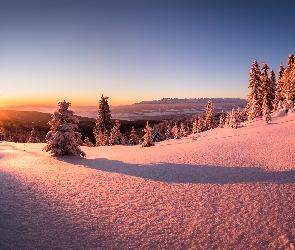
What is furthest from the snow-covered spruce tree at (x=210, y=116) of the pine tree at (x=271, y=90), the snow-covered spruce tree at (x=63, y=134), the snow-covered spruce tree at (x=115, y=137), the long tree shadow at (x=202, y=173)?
the long tree shadow at (x=202, y=173)

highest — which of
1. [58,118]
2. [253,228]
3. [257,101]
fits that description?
[257,101]

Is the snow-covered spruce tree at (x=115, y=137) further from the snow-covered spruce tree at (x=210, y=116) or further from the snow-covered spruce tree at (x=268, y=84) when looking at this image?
the snow-covered spruce tree at (x=268, y=84)

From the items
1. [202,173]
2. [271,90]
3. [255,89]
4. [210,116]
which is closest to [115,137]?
[210,116]

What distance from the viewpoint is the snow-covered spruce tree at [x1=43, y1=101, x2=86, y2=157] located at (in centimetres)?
1830

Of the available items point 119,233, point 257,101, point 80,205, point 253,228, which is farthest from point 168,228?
point 257,101

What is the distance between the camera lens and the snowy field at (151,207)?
18.7ft

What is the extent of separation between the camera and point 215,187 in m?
9.48

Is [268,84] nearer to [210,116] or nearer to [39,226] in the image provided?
[210,116]

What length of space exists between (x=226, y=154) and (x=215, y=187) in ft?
24.5

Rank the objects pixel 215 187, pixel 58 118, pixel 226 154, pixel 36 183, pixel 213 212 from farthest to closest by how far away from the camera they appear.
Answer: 1. pixel 58 118
2. pixel 226 154
3. pixel 36 183
4. pixel 215 187
5. pixel 213 212

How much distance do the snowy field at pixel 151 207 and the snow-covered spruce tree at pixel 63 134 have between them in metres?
5.35

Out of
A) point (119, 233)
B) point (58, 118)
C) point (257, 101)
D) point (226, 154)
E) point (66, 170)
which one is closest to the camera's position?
point (119, 233)

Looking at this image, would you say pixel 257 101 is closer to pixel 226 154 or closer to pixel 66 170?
pixel 226 154

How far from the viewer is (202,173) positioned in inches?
465
